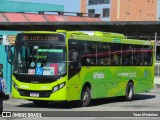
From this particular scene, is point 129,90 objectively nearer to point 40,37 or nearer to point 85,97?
point 85,97

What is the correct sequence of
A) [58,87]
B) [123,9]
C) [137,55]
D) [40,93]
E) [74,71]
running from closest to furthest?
[58,87] < [40,93] < [74,71] < [137,55] < [123,9]

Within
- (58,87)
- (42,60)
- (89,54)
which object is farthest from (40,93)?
(89,54)

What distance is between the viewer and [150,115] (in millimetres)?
15914

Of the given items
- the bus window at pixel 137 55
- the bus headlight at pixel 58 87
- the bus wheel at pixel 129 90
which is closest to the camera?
the bus headlight at pixel 58 87

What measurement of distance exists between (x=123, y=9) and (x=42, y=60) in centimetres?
10206

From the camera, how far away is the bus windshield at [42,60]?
58.0 feet

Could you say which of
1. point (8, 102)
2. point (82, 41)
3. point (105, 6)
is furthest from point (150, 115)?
point (105, 6)

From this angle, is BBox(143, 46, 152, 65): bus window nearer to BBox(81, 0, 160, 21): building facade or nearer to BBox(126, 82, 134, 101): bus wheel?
BBox(126, 82, 134, 101): bus wheel

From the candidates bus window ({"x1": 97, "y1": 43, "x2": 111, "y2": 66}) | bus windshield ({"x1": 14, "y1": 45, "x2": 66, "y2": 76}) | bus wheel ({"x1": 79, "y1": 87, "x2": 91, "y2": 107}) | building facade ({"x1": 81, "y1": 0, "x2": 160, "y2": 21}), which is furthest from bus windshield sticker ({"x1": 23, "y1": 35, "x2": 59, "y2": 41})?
building facade ({"x1": 81, "y1": 0, "x2": 160, "y2": 21})

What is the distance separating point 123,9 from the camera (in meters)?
119

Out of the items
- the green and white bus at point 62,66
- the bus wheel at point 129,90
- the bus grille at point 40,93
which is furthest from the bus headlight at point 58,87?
the bus wheel at point 129,90

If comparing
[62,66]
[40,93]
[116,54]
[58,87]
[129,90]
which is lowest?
[129,90]

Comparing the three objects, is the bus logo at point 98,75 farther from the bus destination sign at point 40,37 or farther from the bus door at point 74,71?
the bus destination sign at point 40,37

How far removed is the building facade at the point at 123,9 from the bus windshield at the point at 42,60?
9712cm
